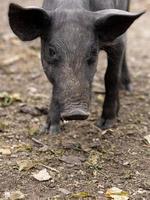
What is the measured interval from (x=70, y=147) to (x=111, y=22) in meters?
1.12

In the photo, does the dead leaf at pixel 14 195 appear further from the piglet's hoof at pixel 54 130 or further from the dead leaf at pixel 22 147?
the piglet's hoof at pixel 54 130

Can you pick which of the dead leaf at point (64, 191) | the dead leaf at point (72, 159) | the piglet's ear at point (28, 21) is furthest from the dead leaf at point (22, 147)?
the piglet's ear at point (28, 21)

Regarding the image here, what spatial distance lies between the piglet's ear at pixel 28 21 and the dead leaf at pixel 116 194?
1.33 metres

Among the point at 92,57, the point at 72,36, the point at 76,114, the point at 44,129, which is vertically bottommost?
the point at 44,129

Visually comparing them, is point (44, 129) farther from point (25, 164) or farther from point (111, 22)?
point (111, 22)

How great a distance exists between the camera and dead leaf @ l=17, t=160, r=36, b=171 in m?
4.31

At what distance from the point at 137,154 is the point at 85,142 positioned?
1.56 feet

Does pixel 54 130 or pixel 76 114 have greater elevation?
pixel 76 114

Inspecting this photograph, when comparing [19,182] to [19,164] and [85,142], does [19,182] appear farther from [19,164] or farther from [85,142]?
[85,142]

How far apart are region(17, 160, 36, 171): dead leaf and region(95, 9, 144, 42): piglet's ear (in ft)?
3.70

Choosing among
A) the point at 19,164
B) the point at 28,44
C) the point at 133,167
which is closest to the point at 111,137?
the point at 133,167

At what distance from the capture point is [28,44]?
7.66 meters

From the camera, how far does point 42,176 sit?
419 centimetres

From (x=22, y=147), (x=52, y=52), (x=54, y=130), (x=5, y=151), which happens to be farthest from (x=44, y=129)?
(x=52, y=52)
